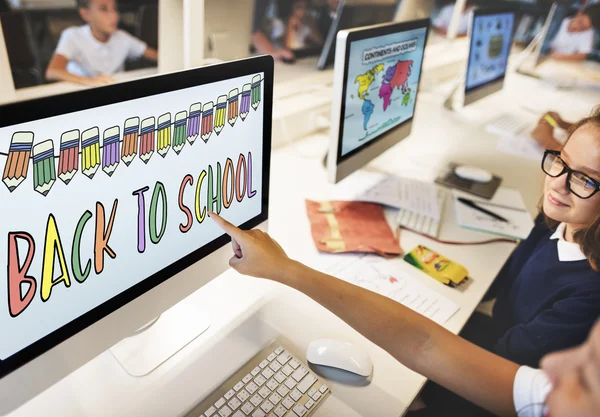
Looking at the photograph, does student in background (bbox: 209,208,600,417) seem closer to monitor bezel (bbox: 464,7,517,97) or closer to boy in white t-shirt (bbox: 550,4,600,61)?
monitor bezel (bbox: 464,7,517,97)

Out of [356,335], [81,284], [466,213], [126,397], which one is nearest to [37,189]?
[81,284]

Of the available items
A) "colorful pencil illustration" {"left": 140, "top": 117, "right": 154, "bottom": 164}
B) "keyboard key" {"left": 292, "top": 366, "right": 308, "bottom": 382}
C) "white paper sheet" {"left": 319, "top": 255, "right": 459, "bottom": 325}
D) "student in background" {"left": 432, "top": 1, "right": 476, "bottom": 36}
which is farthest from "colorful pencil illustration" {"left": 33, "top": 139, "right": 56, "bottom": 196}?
"student in background" {"left": 432, "top": 1, "right": 476, "bottom": 36}

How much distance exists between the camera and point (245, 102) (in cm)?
70

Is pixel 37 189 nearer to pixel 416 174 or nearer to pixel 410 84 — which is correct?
pixel 410 84

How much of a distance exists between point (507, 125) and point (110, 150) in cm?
194

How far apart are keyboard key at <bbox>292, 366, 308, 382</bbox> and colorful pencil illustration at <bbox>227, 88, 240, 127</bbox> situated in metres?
0.42

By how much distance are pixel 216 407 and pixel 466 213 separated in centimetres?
91

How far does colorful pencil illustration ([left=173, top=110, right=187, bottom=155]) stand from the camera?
A: 606 mm

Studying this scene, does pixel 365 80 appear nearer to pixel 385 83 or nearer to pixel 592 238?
pixel 385 83

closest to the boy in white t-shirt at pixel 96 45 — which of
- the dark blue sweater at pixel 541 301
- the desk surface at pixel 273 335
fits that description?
the desk surface at pixel 273 335

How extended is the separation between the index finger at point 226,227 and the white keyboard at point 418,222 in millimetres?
605

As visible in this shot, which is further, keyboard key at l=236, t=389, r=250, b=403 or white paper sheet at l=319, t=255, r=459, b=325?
white paper sheet at l=319, t=255, r=459, b=325

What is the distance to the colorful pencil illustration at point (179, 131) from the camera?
61 cm

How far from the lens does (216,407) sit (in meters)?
0.67
